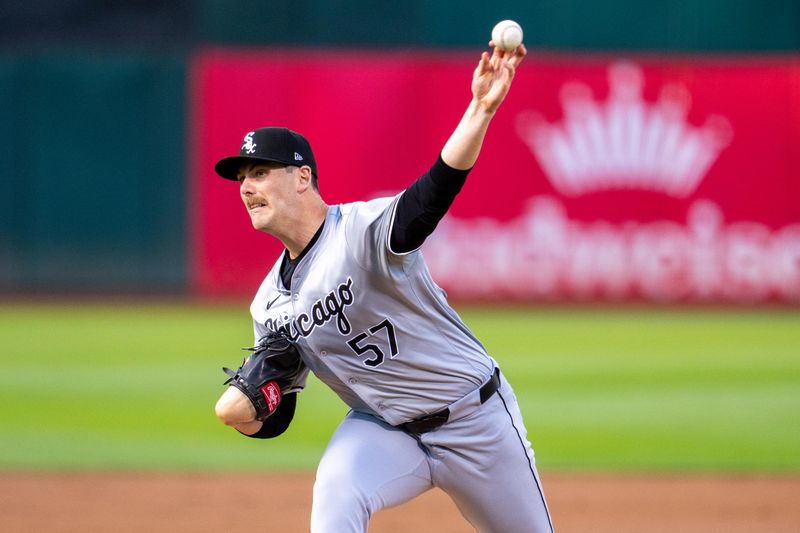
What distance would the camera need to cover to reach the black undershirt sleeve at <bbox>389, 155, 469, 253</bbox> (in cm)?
346

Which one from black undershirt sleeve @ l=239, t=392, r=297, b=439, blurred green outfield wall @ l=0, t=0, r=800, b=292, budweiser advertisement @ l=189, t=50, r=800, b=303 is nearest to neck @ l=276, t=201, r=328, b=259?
black undershirt sleeve @ l=239, t=392, r=297, b=439

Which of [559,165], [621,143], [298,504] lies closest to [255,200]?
[298,504]

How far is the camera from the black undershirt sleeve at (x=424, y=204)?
11.3 ft

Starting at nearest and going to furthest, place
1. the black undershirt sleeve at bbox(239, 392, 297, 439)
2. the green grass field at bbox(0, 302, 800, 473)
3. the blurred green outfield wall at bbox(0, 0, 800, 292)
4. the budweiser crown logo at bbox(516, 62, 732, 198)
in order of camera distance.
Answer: the black undershirt sleeve at bbox(239, 392, 297, 439), the green grass field at bbox(0, 302, 800, 473), the budweiser crown logo at bbox(516, 62, 732, 198), the blurred green outfield wall at bbox(0, 0, 800, 292)

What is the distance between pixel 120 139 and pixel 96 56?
1.17 meters

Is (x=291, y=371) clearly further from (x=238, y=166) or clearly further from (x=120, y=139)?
(x=120, y=139)

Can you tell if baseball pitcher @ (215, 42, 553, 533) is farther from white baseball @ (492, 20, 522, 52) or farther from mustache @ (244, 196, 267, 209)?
white baseball @ (492, 20, 522, 52)

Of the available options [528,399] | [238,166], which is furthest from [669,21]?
[238,166]

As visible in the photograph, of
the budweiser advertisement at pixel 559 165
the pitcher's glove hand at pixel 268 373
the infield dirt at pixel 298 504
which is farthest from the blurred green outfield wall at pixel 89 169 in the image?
the pitcher's glove hand at pixel 268 373

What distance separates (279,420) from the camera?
4.05 m

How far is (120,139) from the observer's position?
623 inches

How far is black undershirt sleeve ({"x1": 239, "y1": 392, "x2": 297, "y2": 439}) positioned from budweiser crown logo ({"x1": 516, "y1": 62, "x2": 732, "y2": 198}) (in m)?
11.6

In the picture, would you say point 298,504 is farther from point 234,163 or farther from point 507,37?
point 507,37

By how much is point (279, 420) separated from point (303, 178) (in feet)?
2.79
